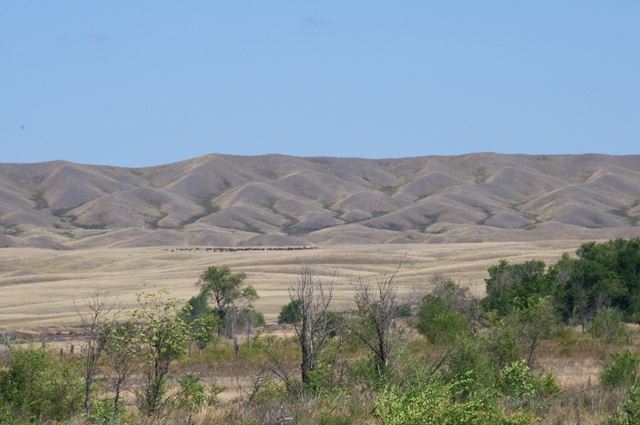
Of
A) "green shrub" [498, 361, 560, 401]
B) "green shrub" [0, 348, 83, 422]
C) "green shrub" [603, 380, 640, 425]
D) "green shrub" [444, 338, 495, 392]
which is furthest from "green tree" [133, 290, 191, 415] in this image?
"green shrub" [603, 380, 640, 425]

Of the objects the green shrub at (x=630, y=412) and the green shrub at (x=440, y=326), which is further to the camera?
the green shrub at (x=440, y=326)

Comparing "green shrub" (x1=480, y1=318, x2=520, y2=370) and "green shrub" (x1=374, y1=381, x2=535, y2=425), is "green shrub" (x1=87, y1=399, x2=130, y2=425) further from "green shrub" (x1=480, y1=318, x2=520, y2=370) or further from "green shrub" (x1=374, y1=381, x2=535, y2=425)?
"green shrub" (x1=480, y1=318, x2=520, y2=370)

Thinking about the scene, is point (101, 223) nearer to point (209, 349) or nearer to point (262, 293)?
point (262, 293)

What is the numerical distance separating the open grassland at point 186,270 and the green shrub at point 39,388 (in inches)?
1760

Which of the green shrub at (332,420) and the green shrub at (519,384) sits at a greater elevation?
the green shrub at (332,420)

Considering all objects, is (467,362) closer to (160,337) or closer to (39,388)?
(160,337)

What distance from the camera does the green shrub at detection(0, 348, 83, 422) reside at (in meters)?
17.5

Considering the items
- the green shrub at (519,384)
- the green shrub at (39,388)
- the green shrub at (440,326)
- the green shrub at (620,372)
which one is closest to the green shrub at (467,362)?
the green shrub at (519,384)

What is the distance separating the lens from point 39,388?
17.7 meters

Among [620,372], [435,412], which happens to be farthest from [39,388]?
[620,372]

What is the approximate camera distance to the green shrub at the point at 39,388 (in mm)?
17531

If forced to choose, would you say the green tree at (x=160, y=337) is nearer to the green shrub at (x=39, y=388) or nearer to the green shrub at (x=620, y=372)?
the green shrub at (x=39, y=388)

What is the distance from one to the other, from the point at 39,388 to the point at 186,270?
88384mm

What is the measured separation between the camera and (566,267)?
162 ft
